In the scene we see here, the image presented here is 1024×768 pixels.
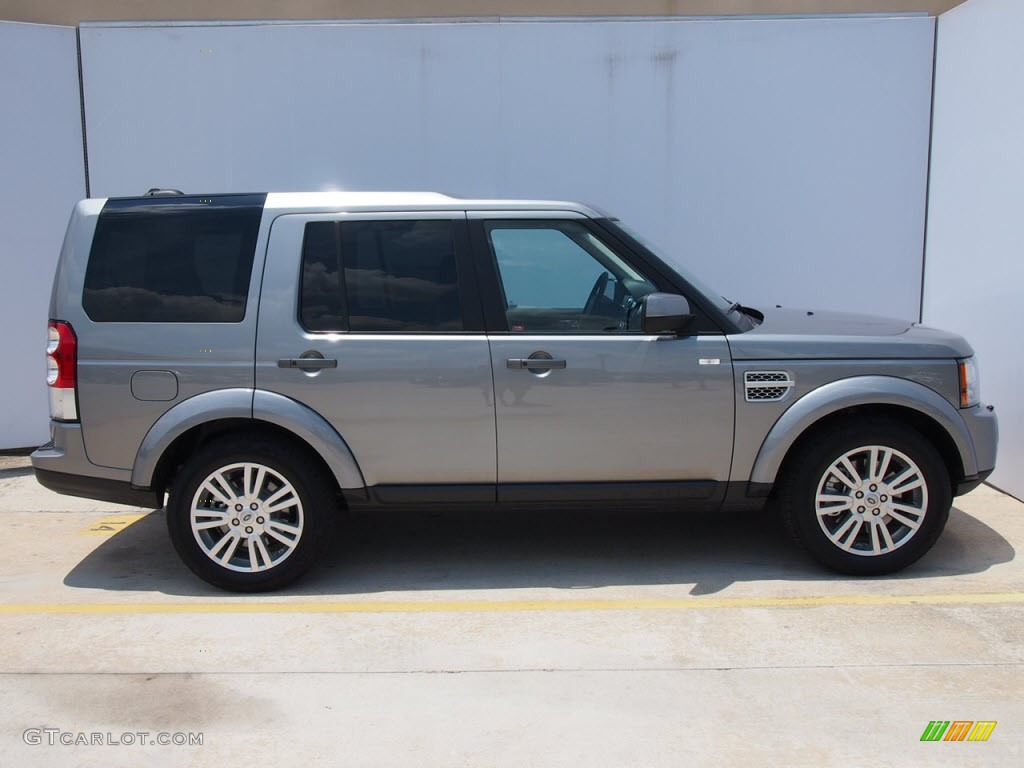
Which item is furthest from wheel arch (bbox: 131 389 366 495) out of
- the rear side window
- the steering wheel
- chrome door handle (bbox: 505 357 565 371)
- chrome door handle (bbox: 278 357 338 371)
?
the steering wheel

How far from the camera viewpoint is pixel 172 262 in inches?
179

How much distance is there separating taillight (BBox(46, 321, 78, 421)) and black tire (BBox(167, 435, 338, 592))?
0.63 m

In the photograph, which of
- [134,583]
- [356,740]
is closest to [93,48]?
[134,583]

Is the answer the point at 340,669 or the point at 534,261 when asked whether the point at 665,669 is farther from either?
the point at 534,261

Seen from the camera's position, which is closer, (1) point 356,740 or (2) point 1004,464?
(1) point 356,740

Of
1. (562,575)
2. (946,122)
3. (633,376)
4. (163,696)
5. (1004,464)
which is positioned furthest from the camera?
(946,122)

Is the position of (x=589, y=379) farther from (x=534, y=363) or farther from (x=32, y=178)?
(x=32, y=178)

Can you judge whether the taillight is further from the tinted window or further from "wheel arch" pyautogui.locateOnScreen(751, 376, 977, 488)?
"wheel arch" pyautogui.locateOnScreen(751, 376, 977, 488)

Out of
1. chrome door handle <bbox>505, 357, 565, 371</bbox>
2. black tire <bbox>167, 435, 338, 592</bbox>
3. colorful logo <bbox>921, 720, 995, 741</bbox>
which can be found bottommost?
colorful logo <bbox>921, 720, 995, 741</bbox>

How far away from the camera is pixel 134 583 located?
487 centimetres

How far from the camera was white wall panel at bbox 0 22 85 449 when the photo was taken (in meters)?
7.30

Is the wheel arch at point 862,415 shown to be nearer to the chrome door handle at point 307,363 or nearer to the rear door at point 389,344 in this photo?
the rear door at point 389,344

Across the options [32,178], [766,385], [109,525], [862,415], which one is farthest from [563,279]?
[32,178]

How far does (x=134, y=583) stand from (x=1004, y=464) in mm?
5531
